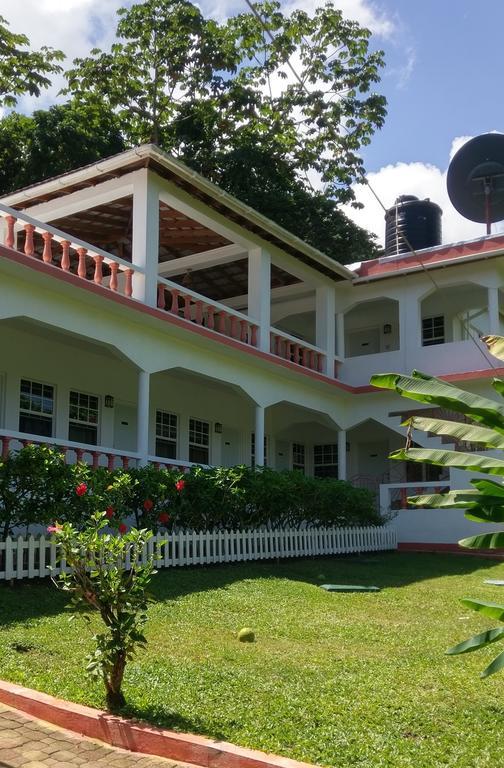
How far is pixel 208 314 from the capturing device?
53.1 ft

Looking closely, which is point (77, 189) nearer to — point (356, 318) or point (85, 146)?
point (356, 318)

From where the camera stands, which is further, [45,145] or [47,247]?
[45,145]

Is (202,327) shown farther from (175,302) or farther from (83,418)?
(83,418)

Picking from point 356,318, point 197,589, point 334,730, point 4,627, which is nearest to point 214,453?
point 356,318

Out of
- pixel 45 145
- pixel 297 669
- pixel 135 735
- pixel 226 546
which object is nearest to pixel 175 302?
pixel 226 546

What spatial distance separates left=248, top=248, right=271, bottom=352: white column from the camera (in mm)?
17609

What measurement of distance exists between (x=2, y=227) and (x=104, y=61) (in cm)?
1916

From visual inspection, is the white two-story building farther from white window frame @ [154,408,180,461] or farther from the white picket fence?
the white picket fence

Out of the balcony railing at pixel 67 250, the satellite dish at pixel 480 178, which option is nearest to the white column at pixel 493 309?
the satellite dish at pixel 480 178

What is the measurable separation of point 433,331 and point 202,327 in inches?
350

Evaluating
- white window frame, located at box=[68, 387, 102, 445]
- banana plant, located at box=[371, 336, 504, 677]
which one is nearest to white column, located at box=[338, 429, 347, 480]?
white window frame, located at box=[68, 387, 102, 445]

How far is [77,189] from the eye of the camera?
50.5 ft

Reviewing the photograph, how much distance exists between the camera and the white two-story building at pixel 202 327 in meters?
13.5

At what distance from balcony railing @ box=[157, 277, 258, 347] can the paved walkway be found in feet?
32.7
